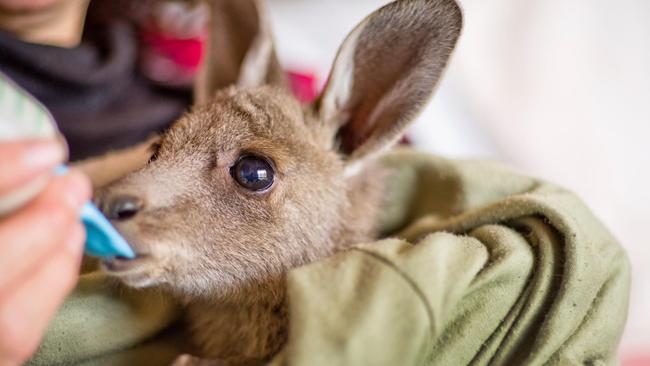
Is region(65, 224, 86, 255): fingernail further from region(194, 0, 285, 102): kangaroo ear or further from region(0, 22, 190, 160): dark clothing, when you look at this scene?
region(0, 22, 190, 160): dark clothing

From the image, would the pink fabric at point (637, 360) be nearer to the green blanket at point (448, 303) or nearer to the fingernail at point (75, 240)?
the green blanket at point (448, 303)

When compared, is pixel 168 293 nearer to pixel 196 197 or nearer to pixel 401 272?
pixel 196 197

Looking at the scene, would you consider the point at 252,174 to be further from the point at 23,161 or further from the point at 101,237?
the point at 23,161

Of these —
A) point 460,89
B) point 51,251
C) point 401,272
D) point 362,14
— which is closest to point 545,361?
point 401,272

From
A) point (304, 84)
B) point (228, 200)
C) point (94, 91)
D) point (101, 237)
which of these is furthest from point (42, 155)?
point (304, 84)

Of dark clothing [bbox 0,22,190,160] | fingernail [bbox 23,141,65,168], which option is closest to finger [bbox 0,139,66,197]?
fingernail [bbox 23,141,65,168]

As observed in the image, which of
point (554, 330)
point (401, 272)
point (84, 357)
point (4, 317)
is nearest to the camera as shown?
point (4, 317)
